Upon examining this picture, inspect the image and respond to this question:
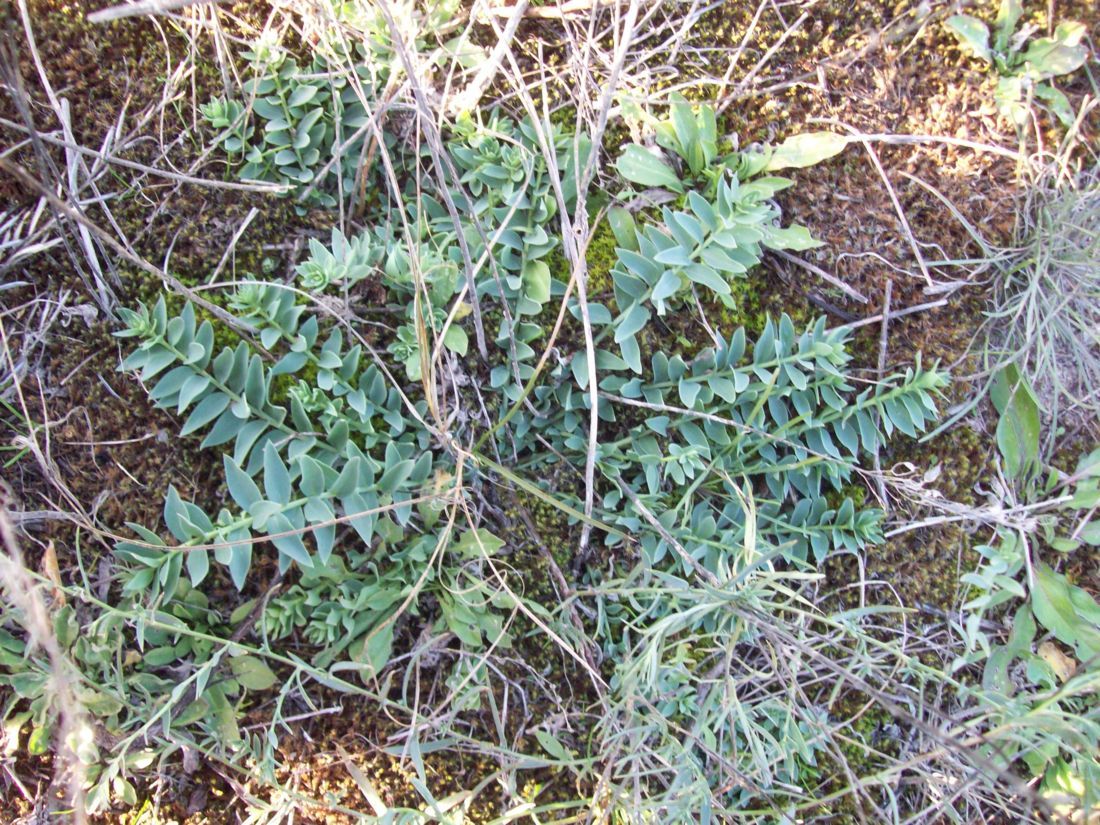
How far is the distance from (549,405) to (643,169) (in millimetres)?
843

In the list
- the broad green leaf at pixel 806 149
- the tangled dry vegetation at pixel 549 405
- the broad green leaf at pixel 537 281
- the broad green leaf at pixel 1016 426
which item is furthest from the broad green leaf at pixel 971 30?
the broad green leaf at pixel 537 281

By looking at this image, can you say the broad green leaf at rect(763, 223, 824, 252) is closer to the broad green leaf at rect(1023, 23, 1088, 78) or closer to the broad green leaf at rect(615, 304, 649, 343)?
the broad green leaf at rect(615, 304, 649, 343)

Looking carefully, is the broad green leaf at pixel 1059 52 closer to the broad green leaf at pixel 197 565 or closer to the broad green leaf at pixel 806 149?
the broad green leaf at pixel 806 149

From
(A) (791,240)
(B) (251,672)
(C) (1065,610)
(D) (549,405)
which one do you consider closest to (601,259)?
(D) (549,405)

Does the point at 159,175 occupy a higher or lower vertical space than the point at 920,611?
higher

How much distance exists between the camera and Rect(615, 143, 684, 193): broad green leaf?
256 centimetres

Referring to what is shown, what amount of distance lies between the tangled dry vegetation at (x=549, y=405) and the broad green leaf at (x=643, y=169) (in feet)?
0.12

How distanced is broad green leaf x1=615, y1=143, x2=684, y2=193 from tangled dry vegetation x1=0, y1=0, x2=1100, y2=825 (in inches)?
1.4

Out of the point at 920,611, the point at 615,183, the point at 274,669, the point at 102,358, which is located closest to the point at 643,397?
the point at 615,183

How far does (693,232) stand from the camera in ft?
7.99

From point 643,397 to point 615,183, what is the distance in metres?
0.74

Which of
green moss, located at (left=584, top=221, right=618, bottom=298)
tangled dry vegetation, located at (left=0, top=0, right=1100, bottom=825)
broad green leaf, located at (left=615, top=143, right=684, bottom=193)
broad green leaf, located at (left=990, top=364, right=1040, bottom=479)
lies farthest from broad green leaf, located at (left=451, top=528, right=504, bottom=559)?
broad green leaf, located at (left=990, top=364, right=1040, bottom=479)

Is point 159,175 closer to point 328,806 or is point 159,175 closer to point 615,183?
point 615,183

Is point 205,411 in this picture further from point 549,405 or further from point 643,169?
point 643,169
